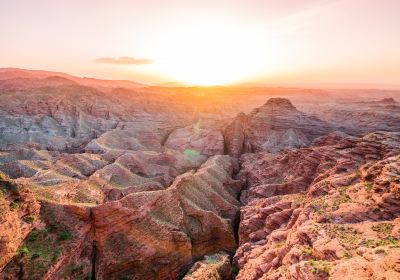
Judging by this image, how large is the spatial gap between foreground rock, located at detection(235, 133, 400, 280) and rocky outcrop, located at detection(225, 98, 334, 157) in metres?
30.6

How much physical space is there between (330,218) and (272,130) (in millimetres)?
65052

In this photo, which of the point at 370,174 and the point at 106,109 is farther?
the point at 106,109

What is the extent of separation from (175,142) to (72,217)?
217ft

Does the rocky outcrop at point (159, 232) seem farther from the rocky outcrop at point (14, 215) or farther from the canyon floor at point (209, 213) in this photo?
the rocky outcrop at point (14, 215)

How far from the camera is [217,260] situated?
46.9 meters

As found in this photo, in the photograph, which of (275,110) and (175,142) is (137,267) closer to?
(175,142)

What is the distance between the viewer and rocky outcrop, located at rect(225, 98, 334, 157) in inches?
3697

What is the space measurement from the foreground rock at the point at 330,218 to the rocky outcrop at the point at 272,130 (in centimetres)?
3056

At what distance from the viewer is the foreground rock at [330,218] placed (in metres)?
26.3

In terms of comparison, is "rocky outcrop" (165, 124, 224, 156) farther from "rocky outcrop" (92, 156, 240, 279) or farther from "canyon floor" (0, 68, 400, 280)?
"rocky outcrop" (92, 156, 240, 279)

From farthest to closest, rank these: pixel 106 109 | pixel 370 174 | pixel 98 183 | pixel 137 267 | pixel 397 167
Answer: pixel 106 109 < pixel 98 183 < pixel 137 267 < pixel 370 174 < pixel 397 167

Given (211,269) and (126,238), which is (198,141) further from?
(211,269)

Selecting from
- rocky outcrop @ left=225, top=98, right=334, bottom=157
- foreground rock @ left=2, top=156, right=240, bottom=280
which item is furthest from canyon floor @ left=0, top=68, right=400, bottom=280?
rocky outcrop @ left=225, top=98, right=334, bottom=157

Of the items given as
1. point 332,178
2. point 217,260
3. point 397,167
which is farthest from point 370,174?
point 217,260
